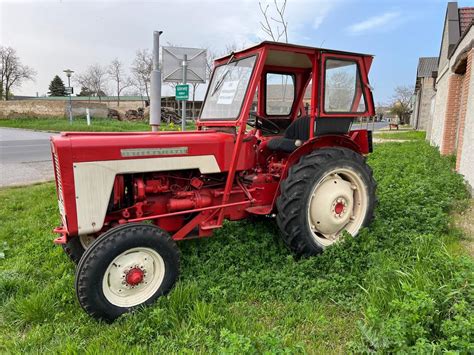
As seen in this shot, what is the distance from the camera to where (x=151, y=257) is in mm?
Answer: 2830

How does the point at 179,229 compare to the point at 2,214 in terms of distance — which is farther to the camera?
the point at 2,214

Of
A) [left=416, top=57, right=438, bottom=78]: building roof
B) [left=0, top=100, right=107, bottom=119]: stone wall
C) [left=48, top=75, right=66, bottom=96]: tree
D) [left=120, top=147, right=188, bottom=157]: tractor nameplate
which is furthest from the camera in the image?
[left=48, top=75, right=66, bottom=96]: tree

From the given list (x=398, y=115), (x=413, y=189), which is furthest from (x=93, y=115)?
(x=398, y=115)

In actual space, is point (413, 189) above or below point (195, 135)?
below

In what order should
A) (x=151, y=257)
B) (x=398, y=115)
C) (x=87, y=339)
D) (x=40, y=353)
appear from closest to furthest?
(x=40, y=353), (x=87, y=339), (x=151, y=257), (x=398, y=115)

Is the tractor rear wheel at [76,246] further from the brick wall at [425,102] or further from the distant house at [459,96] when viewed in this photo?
the brick wall at [425,102]

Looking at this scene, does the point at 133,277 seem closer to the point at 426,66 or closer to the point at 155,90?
the point at 155,90

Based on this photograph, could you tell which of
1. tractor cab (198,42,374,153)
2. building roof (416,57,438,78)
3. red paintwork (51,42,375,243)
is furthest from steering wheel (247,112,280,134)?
building roof (416,57,438,78)

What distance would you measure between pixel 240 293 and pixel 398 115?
56248mm

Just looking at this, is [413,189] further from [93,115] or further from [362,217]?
[93,115]

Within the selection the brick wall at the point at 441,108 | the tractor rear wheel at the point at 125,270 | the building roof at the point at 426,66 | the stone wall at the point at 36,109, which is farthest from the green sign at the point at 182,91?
the building roof at the point at 426,66

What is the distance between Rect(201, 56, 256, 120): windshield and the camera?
3420 millimetres

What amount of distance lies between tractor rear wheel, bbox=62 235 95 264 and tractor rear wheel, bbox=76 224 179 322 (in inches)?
32.5

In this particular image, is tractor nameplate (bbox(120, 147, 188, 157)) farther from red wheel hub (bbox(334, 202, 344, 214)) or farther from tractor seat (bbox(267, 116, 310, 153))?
red wheel hub (bbox(334, 202, 344, 214))
